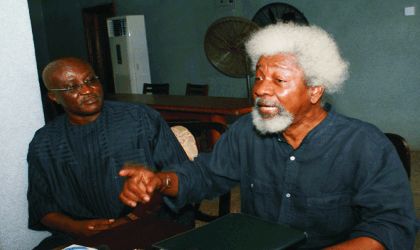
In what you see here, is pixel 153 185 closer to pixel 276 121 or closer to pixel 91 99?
pixel 276 121

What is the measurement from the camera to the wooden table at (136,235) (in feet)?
3.15

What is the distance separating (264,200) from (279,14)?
443 centimetres

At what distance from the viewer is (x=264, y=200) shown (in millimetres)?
1210

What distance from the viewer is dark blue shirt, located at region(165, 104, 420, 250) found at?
921mm

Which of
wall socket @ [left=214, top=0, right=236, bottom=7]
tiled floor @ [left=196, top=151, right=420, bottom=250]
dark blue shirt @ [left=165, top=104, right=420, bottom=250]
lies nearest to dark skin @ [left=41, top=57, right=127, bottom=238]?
dark blue shirt @ [left=165, top=104, right=420, bottom=250]

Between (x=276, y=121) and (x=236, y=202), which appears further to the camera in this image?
(x=236, y=202)

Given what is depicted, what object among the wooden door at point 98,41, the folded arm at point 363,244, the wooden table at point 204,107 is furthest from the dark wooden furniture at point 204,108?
the wooden door at point 98,41

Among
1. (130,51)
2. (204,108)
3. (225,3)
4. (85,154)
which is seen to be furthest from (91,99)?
(130,51)

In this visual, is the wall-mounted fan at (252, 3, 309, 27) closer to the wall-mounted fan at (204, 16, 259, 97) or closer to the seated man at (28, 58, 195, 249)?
the wall-mounted fan at (204, 16, 259, 97)

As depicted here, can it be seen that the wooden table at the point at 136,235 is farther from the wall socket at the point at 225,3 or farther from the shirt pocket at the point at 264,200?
the wall socket at the point at 225,3

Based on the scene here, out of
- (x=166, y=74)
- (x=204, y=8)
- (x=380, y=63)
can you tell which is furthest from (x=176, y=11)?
(x=380, y=63)

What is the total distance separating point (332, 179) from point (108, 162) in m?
1.03

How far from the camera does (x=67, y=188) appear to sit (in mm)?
1616

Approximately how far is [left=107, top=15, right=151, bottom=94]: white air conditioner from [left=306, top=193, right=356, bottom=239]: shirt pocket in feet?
19.7
